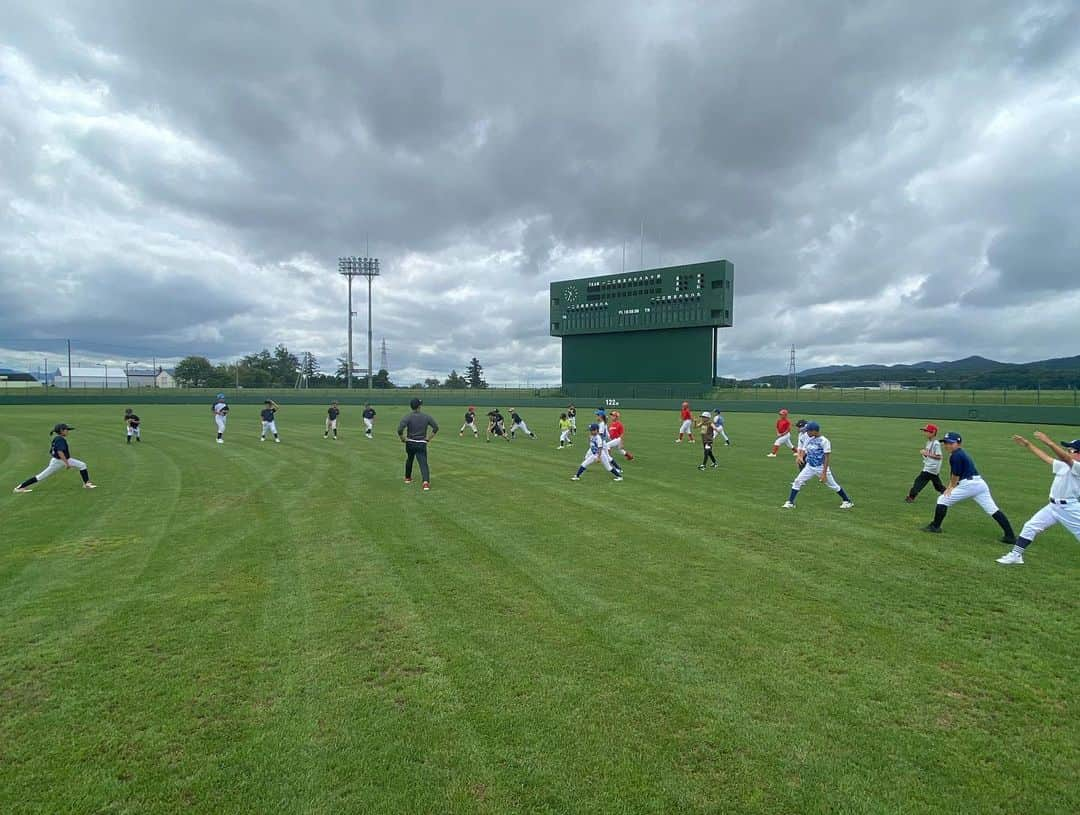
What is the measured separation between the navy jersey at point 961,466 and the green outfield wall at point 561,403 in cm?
2606

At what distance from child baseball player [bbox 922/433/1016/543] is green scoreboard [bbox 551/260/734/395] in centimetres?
3872

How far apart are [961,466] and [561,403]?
47.1m

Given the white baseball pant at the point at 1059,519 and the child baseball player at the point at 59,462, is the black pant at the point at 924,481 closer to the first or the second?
the white baseball pant at the point at 1059,519

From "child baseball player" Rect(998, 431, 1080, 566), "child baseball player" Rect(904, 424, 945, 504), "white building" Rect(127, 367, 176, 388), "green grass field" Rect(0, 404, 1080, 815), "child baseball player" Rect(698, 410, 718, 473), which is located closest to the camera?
"green grass field" Rect(0, 404, 1080, 815)

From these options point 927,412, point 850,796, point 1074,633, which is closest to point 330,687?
point 850,796

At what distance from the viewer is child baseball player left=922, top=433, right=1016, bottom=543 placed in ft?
28.0

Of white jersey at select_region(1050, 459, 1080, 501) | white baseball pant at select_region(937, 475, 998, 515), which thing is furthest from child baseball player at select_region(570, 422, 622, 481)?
white jersey at select_region(1050, 459, 1080, 501)

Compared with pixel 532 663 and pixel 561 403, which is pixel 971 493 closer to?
pixel 532 663

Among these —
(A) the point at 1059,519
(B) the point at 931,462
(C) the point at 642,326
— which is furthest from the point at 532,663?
(C) the point at 642,326

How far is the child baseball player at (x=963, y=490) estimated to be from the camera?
852cm

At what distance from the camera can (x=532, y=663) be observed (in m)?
4.72

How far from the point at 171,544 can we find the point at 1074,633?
34.8 feet

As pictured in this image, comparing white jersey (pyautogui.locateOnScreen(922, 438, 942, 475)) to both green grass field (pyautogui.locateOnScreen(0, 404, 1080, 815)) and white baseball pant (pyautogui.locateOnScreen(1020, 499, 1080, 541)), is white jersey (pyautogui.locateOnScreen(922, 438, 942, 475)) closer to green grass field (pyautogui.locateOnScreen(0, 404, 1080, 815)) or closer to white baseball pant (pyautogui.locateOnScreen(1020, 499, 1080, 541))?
green grass field (pyautogui.locateOnScreen(0, 404, 1080, 815))

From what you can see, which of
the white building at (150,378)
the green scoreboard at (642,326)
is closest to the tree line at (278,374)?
the white building at (150,378)
